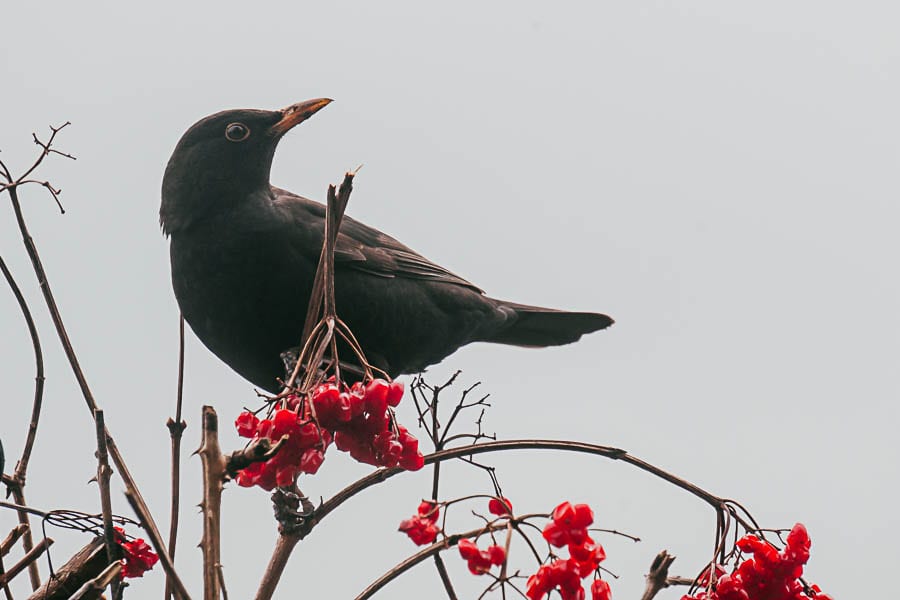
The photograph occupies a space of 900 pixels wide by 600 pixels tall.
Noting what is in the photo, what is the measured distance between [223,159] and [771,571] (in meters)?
3.12

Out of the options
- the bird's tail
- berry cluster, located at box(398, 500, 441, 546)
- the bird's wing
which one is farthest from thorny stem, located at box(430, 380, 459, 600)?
the bird's tail

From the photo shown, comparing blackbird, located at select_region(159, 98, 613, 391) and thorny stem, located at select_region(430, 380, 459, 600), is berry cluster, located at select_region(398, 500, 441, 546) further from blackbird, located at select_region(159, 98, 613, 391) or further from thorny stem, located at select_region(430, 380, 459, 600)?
blackbird, located at select_region(159, 98, 613, 391)

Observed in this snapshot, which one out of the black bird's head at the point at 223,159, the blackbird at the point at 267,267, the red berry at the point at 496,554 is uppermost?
the black bird's head at the point at 223,159

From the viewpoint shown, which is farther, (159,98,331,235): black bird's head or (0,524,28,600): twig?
(159,98,331,235): black bird's head

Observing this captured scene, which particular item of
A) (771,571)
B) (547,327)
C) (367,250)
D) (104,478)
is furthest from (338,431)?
(547,327)

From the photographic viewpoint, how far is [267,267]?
161 inches

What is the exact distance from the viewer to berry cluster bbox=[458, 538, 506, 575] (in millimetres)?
1896

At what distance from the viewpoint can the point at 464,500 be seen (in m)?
2.00

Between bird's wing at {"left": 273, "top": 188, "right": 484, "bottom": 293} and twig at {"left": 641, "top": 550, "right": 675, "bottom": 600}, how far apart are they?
2803mm

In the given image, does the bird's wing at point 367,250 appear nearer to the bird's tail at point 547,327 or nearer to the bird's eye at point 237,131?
the bird's eye at point 237,131

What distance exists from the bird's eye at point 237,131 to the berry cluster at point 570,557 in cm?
299

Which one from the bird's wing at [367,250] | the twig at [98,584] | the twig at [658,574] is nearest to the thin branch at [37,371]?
the twig at [98,584]

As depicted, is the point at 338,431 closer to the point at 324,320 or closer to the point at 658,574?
the point at 324,320

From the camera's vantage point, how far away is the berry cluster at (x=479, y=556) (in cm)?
190
